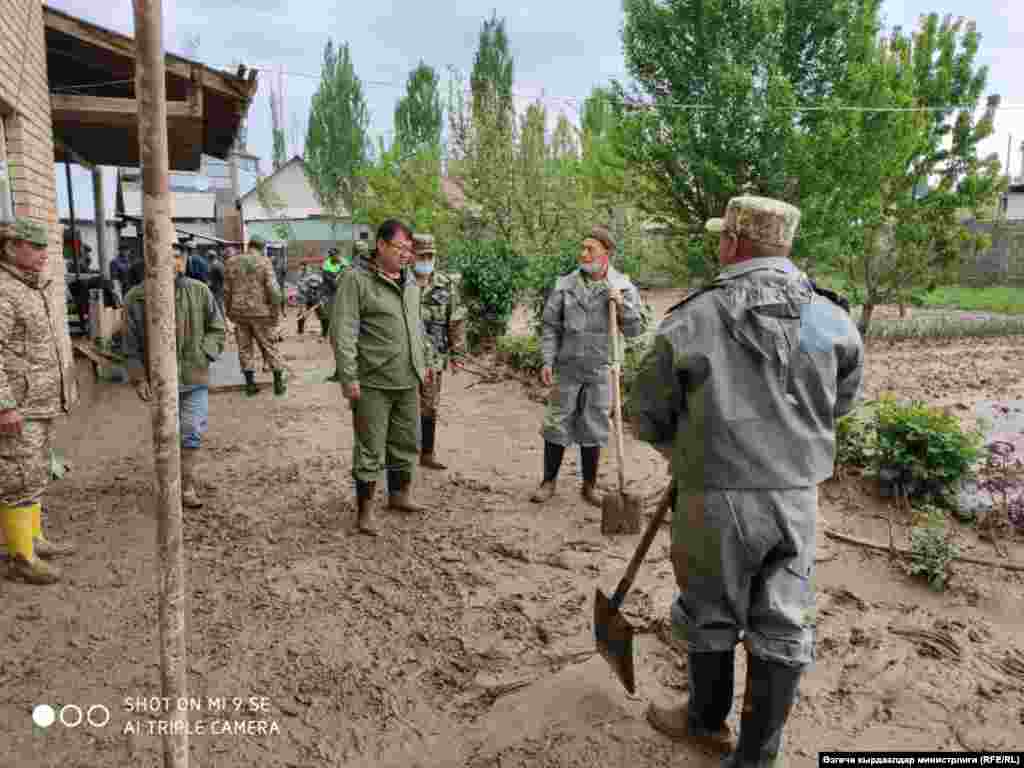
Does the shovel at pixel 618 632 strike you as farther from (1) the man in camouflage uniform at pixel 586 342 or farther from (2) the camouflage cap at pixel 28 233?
(2) the camouflage cap at pixel 28 233

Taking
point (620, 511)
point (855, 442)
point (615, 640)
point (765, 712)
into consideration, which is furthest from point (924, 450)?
point (765, 712)

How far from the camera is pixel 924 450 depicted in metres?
5.20

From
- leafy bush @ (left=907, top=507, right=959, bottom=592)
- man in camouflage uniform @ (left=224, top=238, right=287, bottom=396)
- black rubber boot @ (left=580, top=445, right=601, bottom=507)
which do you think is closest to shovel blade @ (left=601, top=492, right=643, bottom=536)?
black rubber boot @ (left=580, top=445, right=601, bottom=507)

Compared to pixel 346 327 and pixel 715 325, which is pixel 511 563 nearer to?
pixel 346 327

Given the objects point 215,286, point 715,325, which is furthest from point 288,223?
point 715,325

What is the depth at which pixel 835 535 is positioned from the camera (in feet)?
15.3

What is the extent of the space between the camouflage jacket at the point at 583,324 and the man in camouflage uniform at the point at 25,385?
294 cm

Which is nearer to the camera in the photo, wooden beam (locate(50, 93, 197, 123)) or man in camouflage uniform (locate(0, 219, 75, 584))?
man in camouflage uniform (locate(0, 219, 75, 584))

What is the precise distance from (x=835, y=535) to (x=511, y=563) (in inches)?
83.1

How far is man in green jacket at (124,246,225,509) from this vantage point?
4.66 metres

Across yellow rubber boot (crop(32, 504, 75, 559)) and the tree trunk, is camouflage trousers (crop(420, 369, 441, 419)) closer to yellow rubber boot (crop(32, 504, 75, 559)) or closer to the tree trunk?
yellow rubber boot (crop(32, 504, 75, 559))

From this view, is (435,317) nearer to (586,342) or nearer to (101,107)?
(586,342)

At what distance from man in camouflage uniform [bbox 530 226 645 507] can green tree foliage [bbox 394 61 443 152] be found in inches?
1502

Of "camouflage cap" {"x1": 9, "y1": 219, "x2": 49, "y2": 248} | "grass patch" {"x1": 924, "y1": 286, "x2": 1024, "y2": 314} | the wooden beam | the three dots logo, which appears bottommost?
the three dots logo
